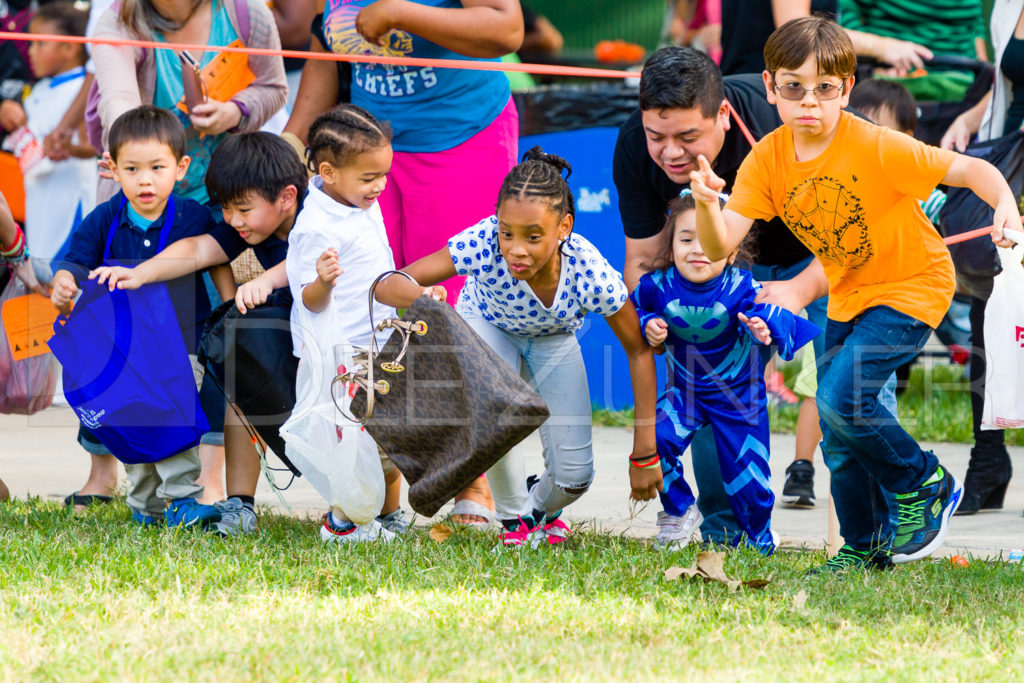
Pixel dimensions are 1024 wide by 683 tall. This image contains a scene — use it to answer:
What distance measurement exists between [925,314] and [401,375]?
148 cm

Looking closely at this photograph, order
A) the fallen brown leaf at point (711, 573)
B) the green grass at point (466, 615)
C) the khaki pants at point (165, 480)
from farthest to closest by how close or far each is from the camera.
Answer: the khaki pants at point (165, 480)
the fallen brown leaf at point (711, 573)
the green grass at point (466, 615)

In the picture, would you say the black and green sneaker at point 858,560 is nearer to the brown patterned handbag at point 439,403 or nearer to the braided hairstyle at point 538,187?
the brown patterned handbag at point 439,403

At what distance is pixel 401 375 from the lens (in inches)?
143

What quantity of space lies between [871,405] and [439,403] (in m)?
1.21

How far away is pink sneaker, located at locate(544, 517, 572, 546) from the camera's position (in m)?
4.02

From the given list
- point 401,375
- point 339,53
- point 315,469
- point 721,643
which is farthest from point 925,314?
point 339,53

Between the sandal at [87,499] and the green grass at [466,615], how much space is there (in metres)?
0.68

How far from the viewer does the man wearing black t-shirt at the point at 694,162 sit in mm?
3947

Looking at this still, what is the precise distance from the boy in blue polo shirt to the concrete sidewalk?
54 centimetres

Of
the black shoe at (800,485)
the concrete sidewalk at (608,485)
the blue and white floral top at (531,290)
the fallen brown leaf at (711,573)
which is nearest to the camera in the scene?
the fallen brown leaf at (711,573)

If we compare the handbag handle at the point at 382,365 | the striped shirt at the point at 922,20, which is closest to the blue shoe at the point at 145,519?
the handbag handle at the point at 382,365

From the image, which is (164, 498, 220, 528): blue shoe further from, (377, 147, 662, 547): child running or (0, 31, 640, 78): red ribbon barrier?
(0, 31, 640, 78): red ribbon barrier

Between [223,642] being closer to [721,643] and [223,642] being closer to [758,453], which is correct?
[721,643]

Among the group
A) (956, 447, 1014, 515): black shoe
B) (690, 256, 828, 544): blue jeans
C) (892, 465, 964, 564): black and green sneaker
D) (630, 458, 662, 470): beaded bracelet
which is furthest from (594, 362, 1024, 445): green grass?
(630, 458, 662, 470): beaded bracelet
